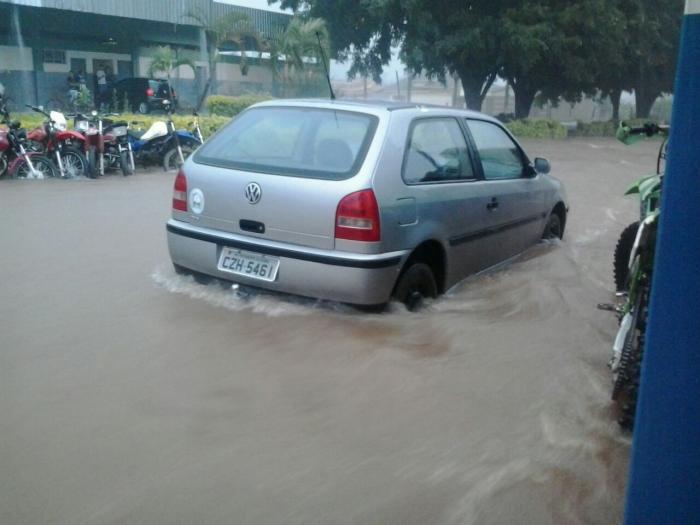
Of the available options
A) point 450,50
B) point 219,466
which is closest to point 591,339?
point 219,466

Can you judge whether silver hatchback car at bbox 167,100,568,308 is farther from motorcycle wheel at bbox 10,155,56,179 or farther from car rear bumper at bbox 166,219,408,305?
motorcycle wheel at bbox 10,155,56,179

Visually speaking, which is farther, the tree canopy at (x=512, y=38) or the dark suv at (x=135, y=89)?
the dark suv at (x=135, y=89)

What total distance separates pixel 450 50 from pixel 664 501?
24600 mm

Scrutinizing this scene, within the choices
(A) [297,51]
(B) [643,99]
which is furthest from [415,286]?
(B) [643,99]

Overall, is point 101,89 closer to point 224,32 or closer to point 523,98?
point 224,32

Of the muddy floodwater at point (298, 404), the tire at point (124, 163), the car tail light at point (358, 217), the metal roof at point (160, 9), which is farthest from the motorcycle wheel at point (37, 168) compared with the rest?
the metal roof at point (160, 9)

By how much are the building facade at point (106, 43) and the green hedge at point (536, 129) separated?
8.27 metres

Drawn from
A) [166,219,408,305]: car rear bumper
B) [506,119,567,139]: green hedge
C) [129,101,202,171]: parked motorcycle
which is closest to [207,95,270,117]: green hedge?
[129,101,202,171]: parked motorcycle

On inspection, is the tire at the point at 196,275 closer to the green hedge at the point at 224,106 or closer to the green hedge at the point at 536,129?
the green hedge at the point at 224,106

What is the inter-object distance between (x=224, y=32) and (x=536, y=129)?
1073 cm

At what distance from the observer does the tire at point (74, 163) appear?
12352mm

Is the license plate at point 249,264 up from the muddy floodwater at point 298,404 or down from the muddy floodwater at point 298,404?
up

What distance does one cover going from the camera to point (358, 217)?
15.8 ft

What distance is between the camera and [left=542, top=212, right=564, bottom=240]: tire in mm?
7785
